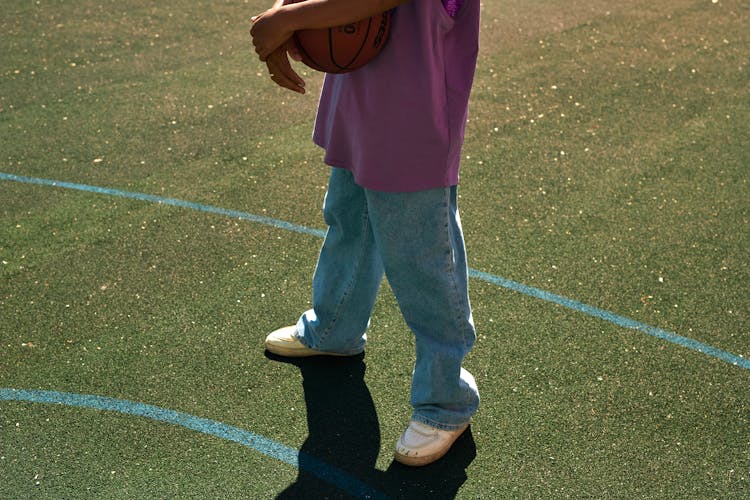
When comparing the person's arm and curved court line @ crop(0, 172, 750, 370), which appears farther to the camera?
curved court line @ crop(0, 172, 750, 370)

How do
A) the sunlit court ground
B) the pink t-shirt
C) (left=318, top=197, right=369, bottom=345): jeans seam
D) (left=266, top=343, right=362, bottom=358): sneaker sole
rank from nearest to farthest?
the pink t-shirt
the sunlit court ground
(left=318, top=197, right=369, bottom=345): jeans seam
(left=266, top=343, right=362, bottom=358): sneaker sole

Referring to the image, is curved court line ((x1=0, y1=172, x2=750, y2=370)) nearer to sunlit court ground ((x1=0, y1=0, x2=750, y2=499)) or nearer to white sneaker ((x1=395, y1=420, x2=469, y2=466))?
sunlit court ground ((x1=0, y1=0, x2=750, y2=499))

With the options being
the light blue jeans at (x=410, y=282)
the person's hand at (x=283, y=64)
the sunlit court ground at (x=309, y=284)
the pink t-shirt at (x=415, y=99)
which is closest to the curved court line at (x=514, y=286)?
the sunlit court ground at (x=309, y=284)

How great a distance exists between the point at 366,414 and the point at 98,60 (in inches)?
168

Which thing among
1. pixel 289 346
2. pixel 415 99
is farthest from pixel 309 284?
pixel 415 99

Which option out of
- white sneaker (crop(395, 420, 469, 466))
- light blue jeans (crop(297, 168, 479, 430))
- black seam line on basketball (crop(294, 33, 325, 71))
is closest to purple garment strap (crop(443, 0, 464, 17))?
black seam line on basketball (crop(294, 33, 325, 71))

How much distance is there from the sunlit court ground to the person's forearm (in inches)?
57.4

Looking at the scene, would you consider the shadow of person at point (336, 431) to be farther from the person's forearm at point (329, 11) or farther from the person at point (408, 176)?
the person's forearm at point (329, 11)

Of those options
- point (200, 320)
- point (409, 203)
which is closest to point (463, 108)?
point (409, 203)

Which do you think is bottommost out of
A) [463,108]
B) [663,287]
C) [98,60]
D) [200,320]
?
[663,287]

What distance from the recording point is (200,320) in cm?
391

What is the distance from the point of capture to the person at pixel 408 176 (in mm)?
2725

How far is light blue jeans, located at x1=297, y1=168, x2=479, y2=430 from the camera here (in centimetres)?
294

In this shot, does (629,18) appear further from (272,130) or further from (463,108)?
(463,108)
